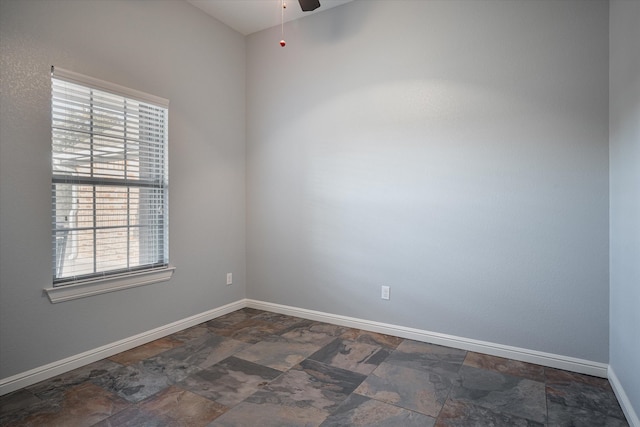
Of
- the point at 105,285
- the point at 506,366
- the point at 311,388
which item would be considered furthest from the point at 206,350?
the point at 506,366

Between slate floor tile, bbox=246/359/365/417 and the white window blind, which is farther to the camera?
the white window blind

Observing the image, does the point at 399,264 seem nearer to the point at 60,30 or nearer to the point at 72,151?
the point at 72,151

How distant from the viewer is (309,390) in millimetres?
2244

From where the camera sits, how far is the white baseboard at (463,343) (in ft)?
8.11

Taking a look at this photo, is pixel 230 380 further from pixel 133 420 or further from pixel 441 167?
pixel 441 167

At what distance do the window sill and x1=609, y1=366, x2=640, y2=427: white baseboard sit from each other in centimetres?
320

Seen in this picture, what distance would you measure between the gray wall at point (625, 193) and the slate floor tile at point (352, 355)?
1434 mm

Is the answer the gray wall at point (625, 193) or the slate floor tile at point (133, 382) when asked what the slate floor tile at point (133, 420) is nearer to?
the slate floor tile at point (133, 382)

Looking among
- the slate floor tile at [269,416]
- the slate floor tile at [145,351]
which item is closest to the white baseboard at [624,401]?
the slate floor tile at [269,416]

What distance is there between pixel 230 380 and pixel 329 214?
167 centimetres

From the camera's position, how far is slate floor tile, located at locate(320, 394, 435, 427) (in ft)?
6.25

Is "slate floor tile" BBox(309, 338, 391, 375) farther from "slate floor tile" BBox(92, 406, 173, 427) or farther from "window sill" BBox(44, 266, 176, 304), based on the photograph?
"window sill" BBox(44, 266, 176, 304)

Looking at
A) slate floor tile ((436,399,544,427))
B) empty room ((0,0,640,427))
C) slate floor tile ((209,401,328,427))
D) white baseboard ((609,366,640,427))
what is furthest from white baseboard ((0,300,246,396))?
white baseboard ((609,366,640,427))

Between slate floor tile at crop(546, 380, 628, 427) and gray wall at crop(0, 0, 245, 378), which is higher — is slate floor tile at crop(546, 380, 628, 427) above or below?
below
